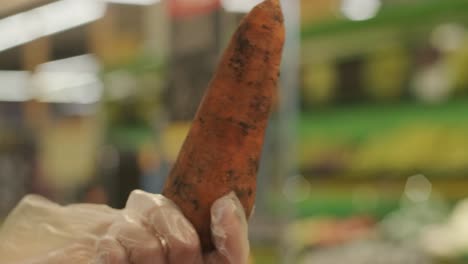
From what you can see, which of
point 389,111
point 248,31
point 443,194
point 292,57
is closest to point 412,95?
point 389,111

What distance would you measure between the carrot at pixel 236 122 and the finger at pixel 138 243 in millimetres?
62

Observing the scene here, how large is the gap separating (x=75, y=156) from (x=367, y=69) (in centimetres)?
198

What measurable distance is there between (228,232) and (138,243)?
0.31 ft

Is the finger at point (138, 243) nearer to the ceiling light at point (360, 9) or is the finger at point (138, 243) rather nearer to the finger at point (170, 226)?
the finger at point (170, 226)

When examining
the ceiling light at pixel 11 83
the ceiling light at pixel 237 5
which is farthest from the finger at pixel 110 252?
the ceiling light at pixel 11 83

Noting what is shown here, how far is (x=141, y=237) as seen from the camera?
31.8 inches

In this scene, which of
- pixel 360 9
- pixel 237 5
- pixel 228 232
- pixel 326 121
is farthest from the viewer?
pixel 326 121

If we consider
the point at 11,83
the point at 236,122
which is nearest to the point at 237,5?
the point at 236,122

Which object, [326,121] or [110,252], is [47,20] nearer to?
[326,121]

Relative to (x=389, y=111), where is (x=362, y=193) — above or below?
below

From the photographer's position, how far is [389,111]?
2992 mm

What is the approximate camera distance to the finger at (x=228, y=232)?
2.61 feet

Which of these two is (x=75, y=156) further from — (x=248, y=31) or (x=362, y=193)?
(x=248, y=31)

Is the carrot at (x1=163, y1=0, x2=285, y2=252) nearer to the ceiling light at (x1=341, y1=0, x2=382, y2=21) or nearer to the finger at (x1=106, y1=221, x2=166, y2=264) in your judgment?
the finger at (x1=106, y1=221, x2=166, y2=264)
